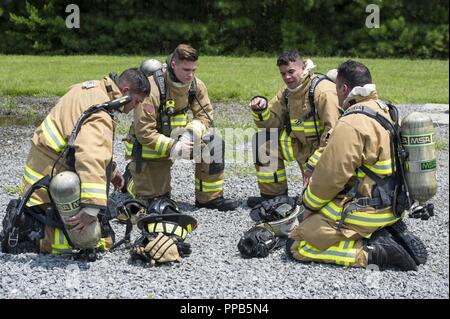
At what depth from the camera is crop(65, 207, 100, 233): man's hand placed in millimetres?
4910

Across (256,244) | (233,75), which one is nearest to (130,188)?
(256,244)

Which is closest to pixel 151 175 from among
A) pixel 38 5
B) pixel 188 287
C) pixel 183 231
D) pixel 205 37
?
pixel 183 231

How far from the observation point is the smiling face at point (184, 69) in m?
6.53

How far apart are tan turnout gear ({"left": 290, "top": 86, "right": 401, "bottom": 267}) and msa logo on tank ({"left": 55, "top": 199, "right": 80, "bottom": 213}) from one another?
64.7 inches

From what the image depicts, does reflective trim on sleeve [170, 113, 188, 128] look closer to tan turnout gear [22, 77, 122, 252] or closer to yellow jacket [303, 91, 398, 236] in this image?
tan turnout gear [22, 77, 122, 252]

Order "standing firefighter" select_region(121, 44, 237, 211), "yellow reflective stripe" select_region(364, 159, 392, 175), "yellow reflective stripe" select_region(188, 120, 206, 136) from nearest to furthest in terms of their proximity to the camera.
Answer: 1. "yellow reflective stripe" select_region(364, 159, 392, 175)
2. "standing firefighter" select_region(121, 44, 237, 211)
3. "yellow reflective stripe" select_region(188, 120, 206, 136)

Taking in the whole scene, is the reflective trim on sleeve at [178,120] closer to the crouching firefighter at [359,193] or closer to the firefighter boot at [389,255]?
the crouching firefighter at [359,193]

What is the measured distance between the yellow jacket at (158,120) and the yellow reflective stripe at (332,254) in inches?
76.4

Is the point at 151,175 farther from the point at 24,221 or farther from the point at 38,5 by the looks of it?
the point at 38,5

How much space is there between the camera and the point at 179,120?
272 inches

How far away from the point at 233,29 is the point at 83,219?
21142 mm

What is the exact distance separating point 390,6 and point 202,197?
1911 centimetres

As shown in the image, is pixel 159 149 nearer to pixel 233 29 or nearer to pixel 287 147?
pixel 287 147

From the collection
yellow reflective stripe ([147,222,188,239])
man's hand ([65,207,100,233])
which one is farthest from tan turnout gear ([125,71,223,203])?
man's hand ([65,207,100,233])
